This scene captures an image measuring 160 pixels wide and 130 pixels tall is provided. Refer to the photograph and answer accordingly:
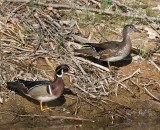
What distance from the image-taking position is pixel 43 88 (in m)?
6.65

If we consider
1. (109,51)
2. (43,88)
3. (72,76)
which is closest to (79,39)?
(109,51)

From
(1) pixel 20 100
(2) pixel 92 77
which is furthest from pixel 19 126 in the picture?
(2) pixel 92 77

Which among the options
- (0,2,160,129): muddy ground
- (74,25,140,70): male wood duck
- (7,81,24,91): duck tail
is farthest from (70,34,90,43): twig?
(7,81,24,91): duck tail

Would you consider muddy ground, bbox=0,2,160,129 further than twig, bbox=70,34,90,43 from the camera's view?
No

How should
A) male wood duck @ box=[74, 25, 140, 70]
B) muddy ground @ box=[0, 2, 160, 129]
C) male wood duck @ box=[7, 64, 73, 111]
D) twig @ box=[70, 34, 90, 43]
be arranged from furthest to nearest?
twig @ box=[70, 34, 90, 43] → male wood duck @ box=[74, 25, 140, 70] → muddy ground @ box=[0, 2, 160, 129] → male wood duck @ box=[7, 64, 73, 111]

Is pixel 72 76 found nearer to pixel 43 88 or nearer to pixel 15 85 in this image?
pixel 43 88

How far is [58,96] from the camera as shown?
6.62 metres

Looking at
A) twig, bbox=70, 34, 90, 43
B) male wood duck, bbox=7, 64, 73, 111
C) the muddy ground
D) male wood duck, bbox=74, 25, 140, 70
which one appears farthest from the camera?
twig, bbox=70, 34, 90, 43

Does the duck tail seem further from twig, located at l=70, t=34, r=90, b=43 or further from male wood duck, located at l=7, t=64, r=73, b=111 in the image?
twig, located at l=70, t=34, r=90, b=43

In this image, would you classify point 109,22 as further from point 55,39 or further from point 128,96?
point 128,96

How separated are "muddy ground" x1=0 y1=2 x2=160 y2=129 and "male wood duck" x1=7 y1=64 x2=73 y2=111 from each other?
Result: 11.8 inches

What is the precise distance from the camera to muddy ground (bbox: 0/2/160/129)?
6.70 m

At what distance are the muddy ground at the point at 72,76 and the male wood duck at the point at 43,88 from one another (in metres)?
0.30

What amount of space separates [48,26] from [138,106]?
311 cm
